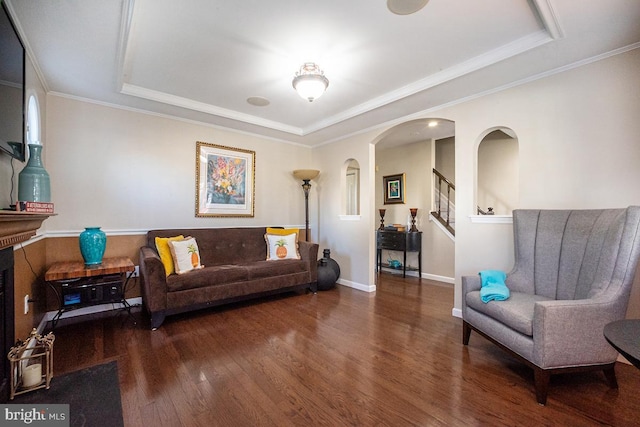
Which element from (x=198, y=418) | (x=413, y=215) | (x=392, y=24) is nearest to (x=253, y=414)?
(x=198, y=418)

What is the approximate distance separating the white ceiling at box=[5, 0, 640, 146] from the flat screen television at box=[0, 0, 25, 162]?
0.23m

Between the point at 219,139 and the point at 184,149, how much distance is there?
0.52 meters

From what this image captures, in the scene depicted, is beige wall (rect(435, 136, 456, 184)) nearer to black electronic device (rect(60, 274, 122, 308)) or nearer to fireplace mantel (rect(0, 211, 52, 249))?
black electronic device (rect(60, 274, 122, 308))

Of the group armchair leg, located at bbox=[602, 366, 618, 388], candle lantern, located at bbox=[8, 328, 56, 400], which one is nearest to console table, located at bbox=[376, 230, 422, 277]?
armchair leg, located at bbox=[602, 366, 618, 388]

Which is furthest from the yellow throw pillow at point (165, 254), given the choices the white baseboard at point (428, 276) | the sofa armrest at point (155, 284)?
the white baseboard at point (428, 276)

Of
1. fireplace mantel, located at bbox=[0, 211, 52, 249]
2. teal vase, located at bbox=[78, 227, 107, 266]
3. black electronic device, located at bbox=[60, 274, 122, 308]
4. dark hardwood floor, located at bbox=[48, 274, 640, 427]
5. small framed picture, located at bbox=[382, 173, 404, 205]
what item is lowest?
dark hardwood floor, located at bbox=[48, 274, 640, 427]

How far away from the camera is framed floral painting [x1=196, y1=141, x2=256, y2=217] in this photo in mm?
3943

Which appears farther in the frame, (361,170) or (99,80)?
(361,170)

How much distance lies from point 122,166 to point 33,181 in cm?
140

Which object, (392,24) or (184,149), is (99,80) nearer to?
(184,149)

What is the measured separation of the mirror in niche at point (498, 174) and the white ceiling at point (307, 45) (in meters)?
2.53

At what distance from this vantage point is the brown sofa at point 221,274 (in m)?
2.79

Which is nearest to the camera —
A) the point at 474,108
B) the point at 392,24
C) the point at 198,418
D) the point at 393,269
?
the point at 198,418

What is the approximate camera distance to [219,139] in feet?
13.5
